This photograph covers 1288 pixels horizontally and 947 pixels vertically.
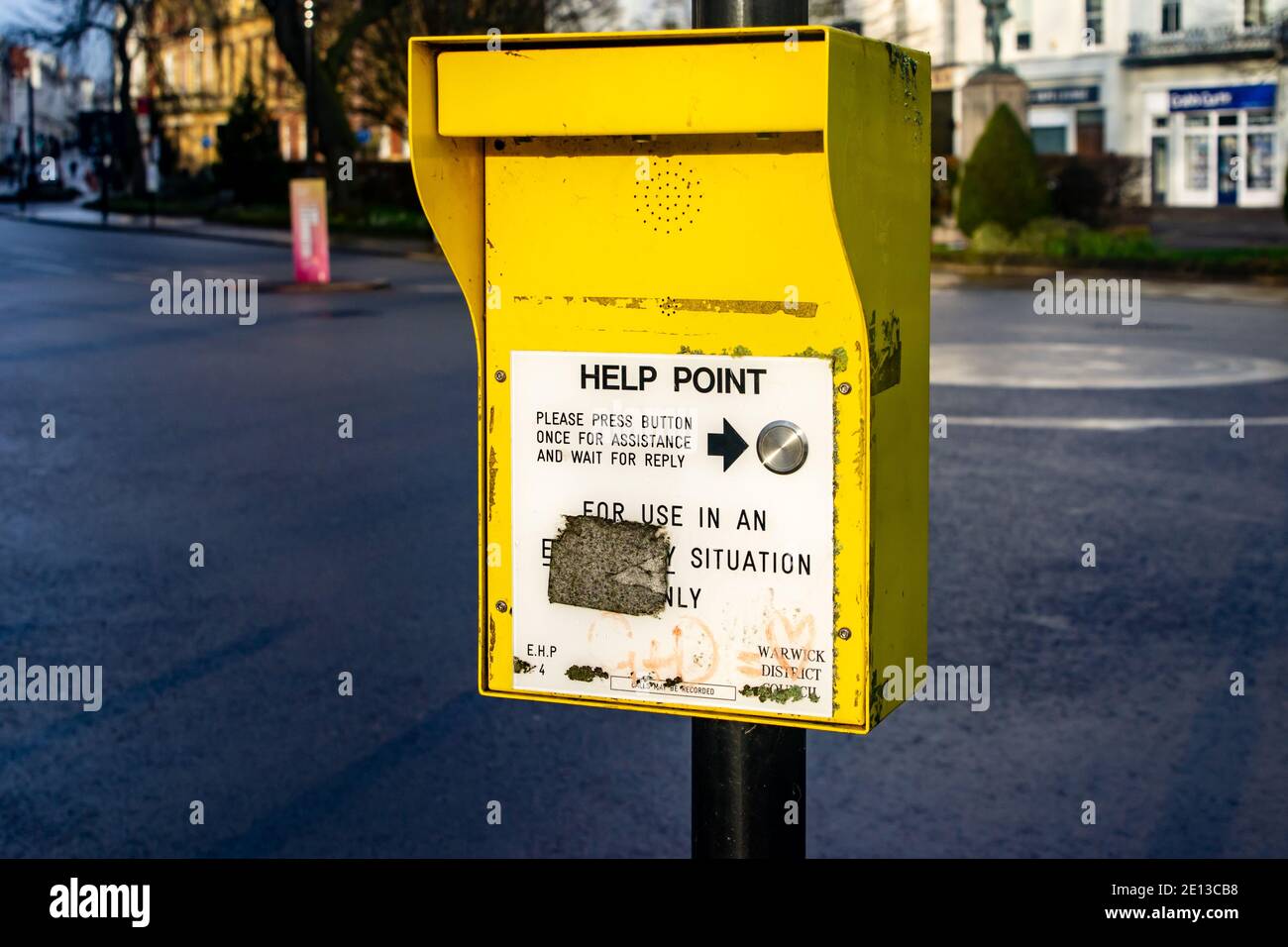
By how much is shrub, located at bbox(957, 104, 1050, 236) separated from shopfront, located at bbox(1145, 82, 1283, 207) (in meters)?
21.9

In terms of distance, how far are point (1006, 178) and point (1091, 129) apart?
85.3ft

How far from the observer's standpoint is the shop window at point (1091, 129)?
54500 mm

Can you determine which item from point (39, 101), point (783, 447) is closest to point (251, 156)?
point (783, 447)

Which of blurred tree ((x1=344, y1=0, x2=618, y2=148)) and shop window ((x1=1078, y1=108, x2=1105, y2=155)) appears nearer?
blurred tree ((x1=344, y1=0, x2=618, y2=148))

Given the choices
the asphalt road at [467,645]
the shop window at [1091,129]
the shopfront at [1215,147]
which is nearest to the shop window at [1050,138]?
the shop window at [1091,129]

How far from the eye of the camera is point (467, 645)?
265 inches

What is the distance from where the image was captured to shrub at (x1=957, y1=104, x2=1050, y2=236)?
30203mm

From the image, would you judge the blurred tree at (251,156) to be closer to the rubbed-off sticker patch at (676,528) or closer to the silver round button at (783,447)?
the rubbed-off sticker patch at (676,528)

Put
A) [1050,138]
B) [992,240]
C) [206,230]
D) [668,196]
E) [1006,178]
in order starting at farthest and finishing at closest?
[1050,138], [206,230], [1006,178], [992,240], [668,196]

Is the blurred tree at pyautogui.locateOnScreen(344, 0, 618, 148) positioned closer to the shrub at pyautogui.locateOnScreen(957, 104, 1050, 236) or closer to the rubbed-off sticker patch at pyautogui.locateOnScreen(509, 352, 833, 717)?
the shrub at pyautogui.locateOnScreen(957, 104, 1050, 236)

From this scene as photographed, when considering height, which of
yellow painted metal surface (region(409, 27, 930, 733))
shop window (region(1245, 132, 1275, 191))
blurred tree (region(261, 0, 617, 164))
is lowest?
yellow painted metal surface (region(409, 27, 930, 733))

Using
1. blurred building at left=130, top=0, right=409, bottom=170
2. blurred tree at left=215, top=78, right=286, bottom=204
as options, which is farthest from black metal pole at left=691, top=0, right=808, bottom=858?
blurred building at left=130, top=0, right=409, bottom=170

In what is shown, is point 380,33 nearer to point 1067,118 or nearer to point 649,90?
point 1067,118
